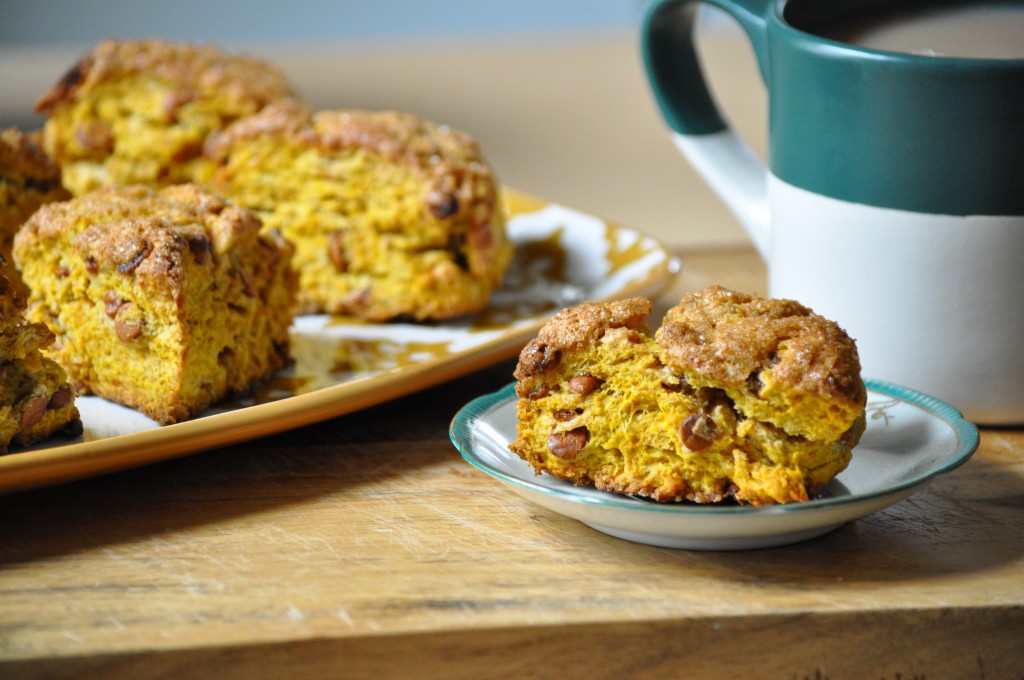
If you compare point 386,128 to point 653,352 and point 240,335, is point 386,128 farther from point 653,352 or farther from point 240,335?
point 653,352

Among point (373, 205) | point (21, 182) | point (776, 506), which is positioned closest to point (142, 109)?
point (21, 182)

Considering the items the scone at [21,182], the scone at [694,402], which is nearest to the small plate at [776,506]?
the scone at [694,402]

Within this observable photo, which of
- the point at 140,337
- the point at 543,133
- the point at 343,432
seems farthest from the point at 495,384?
the point at 543,133

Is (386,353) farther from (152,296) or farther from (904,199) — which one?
(904,199)

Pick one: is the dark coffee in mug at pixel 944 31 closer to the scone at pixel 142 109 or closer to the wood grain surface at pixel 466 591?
the wood grain surface at pixel 466 591

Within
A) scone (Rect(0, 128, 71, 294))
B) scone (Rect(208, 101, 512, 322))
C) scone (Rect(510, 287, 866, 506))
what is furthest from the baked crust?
scone (Rect(0, 128, 71, 294))
